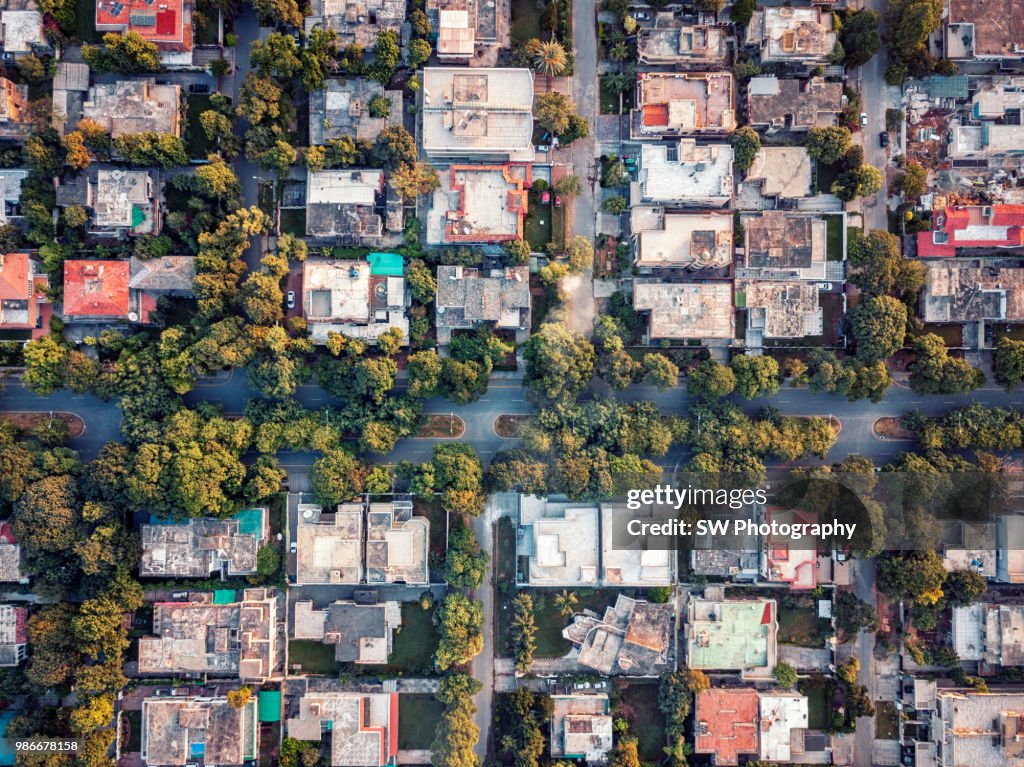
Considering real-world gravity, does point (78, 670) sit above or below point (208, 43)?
below

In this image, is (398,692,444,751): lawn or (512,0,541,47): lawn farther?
(512,0,541,47): lawn

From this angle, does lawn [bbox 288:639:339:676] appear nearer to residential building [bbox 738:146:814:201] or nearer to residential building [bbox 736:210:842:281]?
residential building [bbox 736:210:842:281]

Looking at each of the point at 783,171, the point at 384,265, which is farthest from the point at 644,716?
the point at 783,171

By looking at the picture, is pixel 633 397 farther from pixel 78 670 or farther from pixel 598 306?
pixel 78 670

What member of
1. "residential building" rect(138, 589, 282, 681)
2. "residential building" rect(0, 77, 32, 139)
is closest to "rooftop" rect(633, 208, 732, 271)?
"residential building" rect(138, 589, 282, 681)

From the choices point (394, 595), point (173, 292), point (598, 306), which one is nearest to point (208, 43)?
point (173, 292)

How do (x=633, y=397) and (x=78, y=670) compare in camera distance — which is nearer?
(x=78, y=670)
